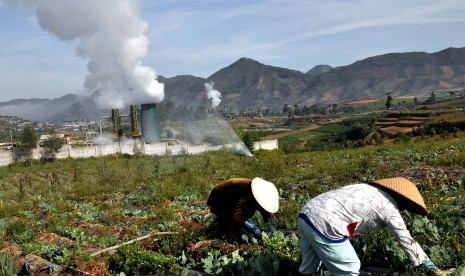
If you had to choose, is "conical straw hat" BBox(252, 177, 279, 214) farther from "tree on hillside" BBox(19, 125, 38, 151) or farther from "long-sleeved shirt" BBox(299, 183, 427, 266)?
"tree on hillside" BBox(19, 125, 38, 151)

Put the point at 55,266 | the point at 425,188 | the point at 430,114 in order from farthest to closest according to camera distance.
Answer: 1. the point at 430,114
2. the point at 425,188
3. the point at 55,266

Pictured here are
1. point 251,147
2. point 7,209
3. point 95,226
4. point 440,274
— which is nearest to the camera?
point 440,274

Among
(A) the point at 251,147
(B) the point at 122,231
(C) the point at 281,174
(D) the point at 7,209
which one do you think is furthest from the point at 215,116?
(B) the point at 122,231

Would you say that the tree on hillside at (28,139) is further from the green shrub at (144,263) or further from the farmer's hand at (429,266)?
the farmer's hand at (429,266)

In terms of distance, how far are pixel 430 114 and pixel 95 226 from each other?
72.1 m

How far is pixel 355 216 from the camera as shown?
4426 mm

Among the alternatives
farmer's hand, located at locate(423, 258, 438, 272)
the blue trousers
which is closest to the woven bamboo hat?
farmer's hand, located at locate(423, 258, 438, 272)

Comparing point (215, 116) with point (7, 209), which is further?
point (215, 116)

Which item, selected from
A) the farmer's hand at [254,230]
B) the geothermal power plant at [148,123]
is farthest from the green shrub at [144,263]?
the geothermal power plant at [148,123]

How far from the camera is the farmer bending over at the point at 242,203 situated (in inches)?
241

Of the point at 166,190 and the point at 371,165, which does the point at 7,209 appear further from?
the point at 371,165

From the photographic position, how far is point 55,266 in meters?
6.01

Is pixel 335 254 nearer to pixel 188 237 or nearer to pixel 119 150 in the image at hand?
pixel 188 237

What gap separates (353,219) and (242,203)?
235 centimetres
